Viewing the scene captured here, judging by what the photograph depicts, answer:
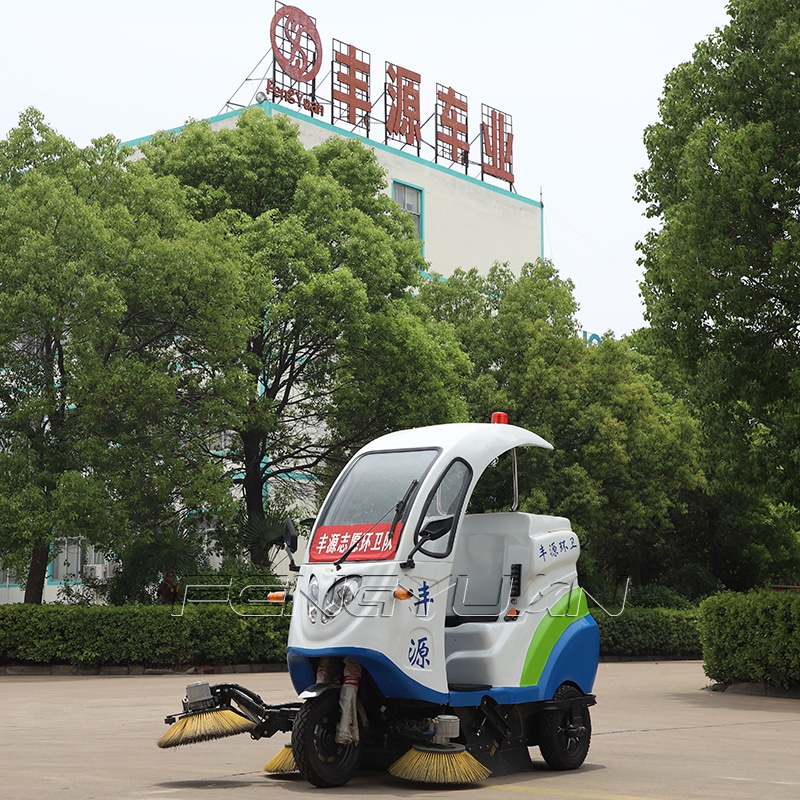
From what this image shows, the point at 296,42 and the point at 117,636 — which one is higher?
the point at 296,42

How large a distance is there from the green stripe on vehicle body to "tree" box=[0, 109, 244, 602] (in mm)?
13515

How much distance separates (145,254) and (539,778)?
53.8ft

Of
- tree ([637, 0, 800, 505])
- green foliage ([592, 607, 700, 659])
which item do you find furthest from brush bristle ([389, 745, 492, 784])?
green foliage ([592, 607, 700, 659])

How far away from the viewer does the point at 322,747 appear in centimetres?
805

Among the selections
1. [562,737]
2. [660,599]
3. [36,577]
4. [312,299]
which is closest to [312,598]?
[562,737]

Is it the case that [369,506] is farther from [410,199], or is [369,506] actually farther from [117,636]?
[410,199]

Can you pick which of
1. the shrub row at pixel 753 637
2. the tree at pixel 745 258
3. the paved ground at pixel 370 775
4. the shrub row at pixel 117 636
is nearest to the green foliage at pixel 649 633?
the shrub row at pixel 117 636

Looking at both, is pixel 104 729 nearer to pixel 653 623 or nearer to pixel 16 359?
pixel 16 359

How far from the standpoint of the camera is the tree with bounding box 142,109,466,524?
25.9 metres

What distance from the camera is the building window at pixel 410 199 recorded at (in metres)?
46.7

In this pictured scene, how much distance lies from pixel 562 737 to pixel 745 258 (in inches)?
357

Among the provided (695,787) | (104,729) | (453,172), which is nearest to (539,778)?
(695,787)

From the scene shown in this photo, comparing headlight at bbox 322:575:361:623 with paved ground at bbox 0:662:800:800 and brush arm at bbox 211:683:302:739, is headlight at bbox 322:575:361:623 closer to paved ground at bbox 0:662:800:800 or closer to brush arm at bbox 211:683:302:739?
brush arm at bbox 211:683:302:739

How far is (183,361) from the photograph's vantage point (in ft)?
82.7
